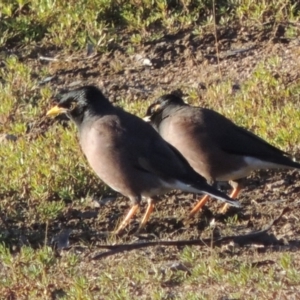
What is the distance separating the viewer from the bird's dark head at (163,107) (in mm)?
8172

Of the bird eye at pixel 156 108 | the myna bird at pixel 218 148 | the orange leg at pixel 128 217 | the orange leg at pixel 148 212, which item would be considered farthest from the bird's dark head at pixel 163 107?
the orange leg at pixel 128 217

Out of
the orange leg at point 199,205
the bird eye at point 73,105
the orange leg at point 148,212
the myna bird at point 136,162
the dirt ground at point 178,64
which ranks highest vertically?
the bird eye at point 73,105

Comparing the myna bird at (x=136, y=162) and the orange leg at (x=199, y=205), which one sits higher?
the myna bird at (x=136, y=162)

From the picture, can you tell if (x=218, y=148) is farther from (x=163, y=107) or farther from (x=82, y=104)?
(x=82, y=104)

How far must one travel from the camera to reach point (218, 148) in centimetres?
781

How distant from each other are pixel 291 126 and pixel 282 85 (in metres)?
1.13

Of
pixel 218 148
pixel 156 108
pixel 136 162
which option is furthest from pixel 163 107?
pixel 136 162

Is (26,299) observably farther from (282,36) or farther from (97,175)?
(282,36)

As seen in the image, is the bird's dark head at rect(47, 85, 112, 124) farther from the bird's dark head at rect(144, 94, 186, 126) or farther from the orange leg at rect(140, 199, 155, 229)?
→ the orange leg at rect(140, 199, 155, 229)

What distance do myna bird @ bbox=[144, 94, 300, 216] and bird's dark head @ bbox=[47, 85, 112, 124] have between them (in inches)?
23.1

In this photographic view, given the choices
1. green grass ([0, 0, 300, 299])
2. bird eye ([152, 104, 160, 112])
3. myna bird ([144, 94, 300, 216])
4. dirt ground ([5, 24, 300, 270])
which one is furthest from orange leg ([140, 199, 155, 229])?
bird eye ([152, 104, 160, 112])

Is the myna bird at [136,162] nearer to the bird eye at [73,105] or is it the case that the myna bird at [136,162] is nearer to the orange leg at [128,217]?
the orange leg at [128,217]

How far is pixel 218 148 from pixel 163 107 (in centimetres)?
67

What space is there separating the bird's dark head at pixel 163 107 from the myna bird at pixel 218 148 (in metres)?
0.19
